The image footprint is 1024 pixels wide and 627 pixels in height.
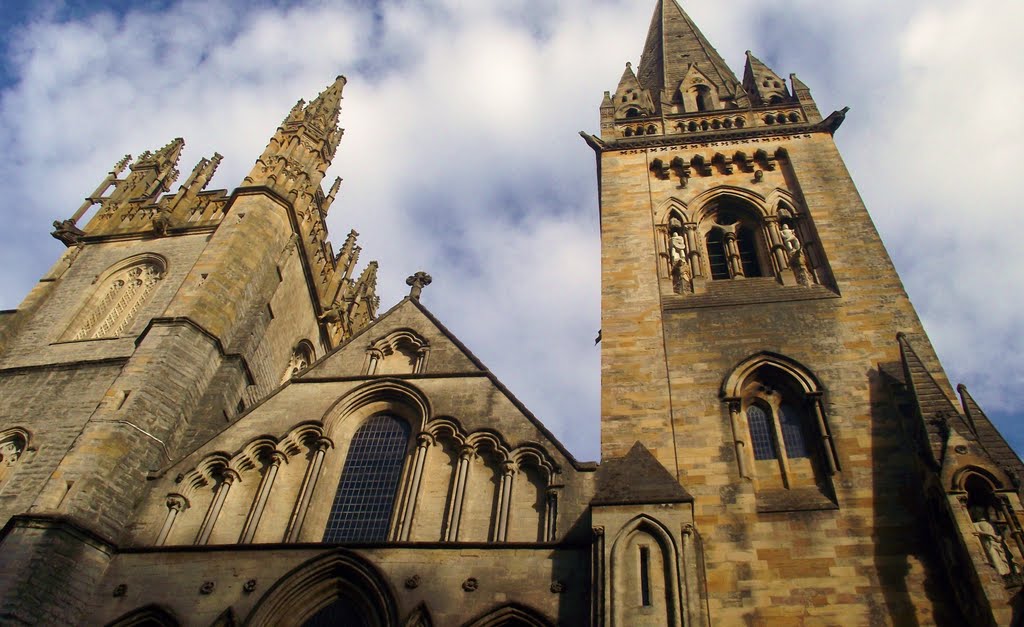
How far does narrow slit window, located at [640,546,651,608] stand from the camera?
9.09m

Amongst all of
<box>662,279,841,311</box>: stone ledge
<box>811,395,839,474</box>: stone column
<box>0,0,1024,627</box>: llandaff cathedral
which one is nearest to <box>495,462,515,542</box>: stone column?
<box>0,0,1024,627</box>: llandaff cathedral

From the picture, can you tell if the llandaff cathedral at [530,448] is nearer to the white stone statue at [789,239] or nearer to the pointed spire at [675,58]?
the white stone statue at [789,239]

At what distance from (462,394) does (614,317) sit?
10.6ft

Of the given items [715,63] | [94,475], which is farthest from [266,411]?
[715,63]

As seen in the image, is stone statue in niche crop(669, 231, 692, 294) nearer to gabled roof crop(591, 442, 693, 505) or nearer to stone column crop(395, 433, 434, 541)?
gabled roof crop(591, 442, 693, 505)

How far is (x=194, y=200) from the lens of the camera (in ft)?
68.0

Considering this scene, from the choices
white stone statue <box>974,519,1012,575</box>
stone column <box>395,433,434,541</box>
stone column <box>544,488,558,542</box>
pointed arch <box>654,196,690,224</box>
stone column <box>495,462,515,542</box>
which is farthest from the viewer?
pointed arch <box>654,196,690,224</box>

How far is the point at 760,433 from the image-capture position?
494 inches

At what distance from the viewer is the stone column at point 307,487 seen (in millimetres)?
11516

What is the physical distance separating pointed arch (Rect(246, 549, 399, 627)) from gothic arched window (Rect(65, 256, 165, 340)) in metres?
8.48

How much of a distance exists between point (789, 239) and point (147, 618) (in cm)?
1293

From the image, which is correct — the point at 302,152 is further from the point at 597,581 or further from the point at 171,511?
the point at 597,581

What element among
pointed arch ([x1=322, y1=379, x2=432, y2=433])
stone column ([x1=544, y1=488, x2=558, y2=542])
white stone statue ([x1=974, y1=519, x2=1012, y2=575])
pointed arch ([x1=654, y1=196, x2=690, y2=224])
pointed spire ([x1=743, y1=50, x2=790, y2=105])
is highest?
pointed spire ([x1=743, y1=50, x2=790, y2=105])

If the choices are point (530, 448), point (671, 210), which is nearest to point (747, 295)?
point (671, 210)
